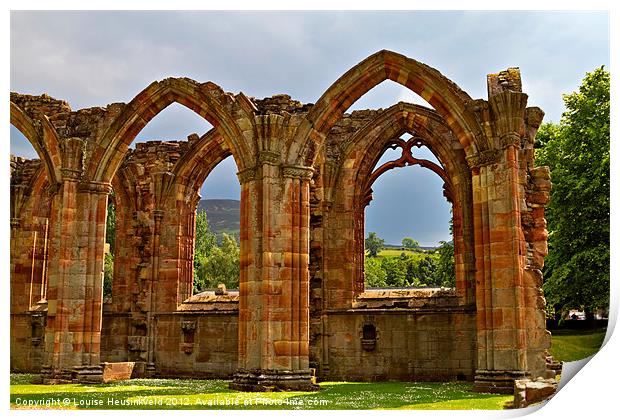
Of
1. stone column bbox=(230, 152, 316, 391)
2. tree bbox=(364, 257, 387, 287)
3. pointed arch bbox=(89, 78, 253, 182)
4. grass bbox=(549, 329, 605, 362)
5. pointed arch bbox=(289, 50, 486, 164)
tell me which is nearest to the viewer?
stone column bbox=(230, 152, 316, 391)

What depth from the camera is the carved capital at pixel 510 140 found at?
1111 centimetres

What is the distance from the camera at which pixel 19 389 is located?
40.2 feet

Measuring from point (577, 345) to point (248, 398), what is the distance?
12385 mm

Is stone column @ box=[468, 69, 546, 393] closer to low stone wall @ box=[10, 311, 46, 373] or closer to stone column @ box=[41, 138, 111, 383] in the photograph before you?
stone column @ box=[41, 138, 111, 383]

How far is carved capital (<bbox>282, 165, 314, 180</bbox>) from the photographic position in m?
12.1

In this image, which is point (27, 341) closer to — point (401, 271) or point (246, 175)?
point (246, 175)

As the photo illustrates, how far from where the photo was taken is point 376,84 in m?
12.5

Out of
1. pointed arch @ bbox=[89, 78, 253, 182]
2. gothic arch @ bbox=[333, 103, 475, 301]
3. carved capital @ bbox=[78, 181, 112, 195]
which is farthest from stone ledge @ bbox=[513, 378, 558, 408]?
carved capital @ bbox=[78, 181, 112, 195]

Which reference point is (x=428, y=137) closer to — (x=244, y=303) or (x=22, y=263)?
(x=244, y=303)

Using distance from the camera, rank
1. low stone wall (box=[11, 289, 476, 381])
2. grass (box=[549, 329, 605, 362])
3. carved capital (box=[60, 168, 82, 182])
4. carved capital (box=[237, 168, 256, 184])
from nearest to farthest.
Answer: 1. carved capital (box=[237, 168, 256, 184])
2. carved capital (box=[60, 168, 82, 182])
3. low stone wall (box=[11, 289, 476, 381])
4. grass (box=[549, 329, 605, 362])

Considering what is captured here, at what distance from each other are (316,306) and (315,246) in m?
1.45

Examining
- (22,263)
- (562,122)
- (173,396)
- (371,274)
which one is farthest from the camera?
(371,274)

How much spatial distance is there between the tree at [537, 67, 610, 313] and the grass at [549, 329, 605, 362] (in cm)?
112

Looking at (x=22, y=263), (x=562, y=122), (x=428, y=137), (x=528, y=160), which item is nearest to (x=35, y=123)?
(x=22, y=263)
